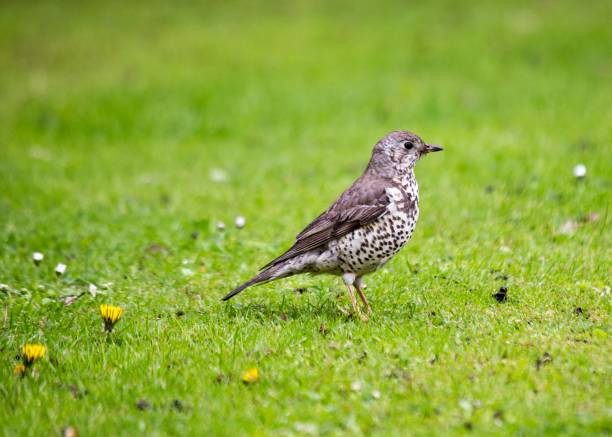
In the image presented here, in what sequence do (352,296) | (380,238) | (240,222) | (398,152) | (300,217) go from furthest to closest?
(300,217) < (240,222) < (398,152) < (352,296) < (380,238)

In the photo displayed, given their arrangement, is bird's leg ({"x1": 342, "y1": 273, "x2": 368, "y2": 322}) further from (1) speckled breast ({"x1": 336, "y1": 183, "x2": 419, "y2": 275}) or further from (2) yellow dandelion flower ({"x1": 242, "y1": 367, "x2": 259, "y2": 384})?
(2) yellow dandelion flower ({"x1": 242, "y1": 367, "x2": 259, "y2": 384})

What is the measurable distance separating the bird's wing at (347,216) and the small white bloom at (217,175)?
4.78m

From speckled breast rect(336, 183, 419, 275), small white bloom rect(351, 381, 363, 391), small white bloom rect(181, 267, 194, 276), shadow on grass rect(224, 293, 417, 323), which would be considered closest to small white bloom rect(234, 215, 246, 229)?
small white bloom rect(181, 267, 194, 276)

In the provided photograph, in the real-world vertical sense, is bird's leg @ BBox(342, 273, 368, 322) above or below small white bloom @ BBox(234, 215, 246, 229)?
above

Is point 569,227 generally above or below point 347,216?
below

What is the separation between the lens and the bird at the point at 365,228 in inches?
227

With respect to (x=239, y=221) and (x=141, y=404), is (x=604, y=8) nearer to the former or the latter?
(x=239, y=221)

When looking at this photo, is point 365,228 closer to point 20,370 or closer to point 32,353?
point 32,353

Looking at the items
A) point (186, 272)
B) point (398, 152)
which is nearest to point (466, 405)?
point (398, 152)

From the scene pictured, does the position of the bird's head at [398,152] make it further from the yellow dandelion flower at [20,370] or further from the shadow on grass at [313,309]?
the yellow dandelion flower at [20,370]

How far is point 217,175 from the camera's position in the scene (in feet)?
35.5

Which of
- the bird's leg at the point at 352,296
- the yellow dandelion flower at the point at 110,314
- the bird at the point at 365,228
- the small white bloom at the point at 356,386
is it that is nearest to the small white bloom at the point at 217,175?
the bird at the point at 365,228

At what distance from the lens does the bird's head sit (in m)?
6.18

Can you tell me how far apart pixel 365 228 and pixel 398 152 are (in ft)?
2.59
